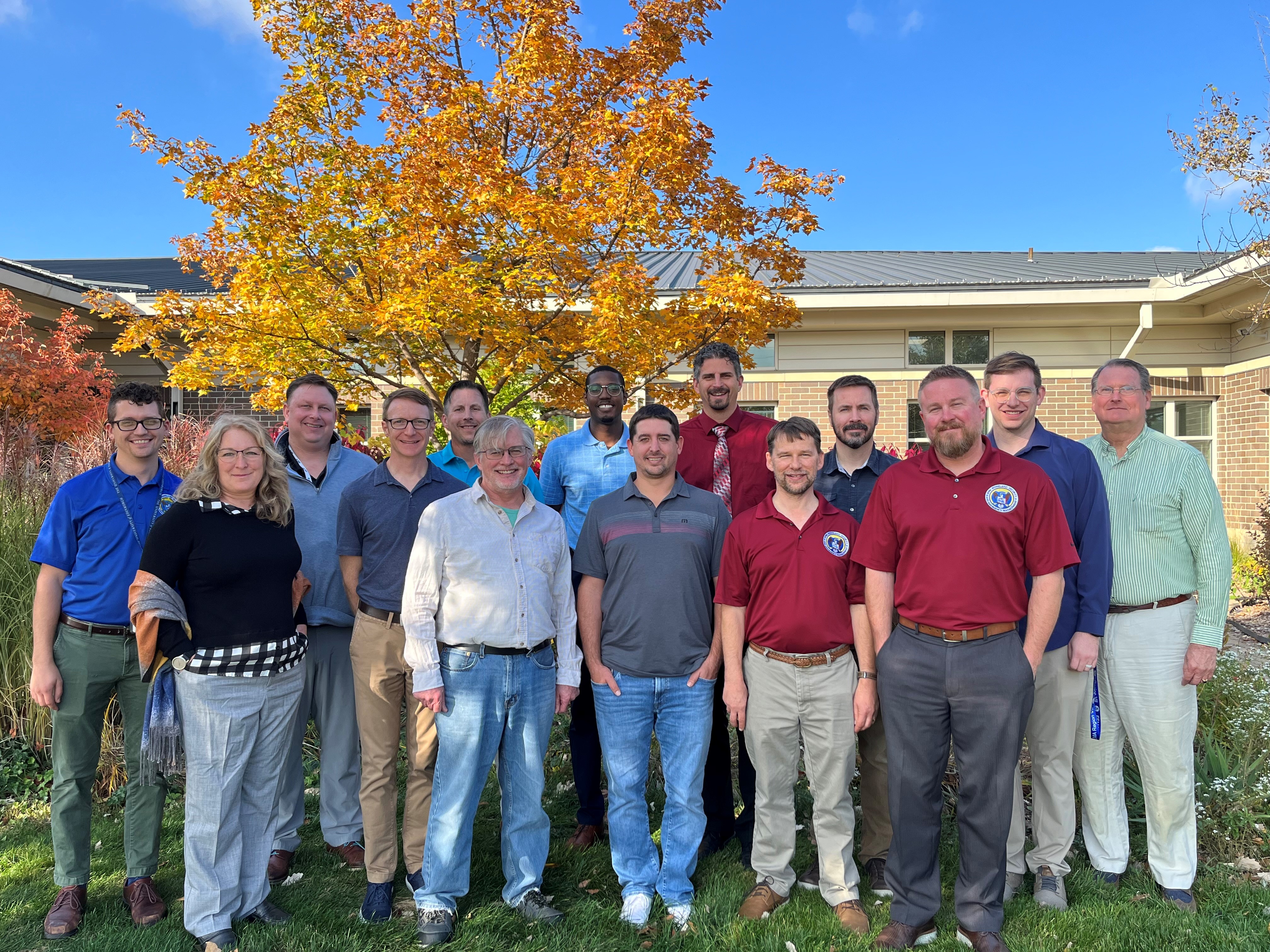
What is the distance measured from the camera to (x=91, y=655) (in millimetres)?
3604

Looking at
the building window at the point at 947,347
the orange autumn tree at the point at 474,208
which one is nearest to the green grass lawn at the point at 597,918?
the orange autumn tree at the point at 474,208

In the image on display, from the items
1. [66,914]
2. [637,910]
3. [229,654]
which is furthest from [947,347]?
[66,914]

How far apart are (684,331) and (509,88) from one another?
2.49 meters

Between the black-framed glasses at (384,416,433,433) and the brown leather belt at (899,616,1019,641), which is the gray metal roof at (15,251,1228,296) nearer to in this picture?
the black-framed glasses at (384,416,433,433)

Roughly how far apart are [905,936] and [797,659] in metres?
1.23

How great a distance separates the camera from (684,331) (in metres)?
6.20

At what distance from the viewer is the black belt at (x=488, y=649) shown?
11.5 ft

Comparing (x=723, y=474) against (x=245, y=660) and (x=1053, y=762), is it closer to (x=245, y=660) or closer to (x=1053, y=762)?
(x=1053, y=762)

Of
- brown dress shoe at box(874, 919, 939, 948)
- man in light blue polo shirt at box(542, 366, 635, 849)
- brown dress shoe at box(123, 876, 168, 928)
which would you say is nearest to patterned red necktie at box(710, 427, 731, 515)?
man in light blue polo shirt at box(542, 366, 635, 849)

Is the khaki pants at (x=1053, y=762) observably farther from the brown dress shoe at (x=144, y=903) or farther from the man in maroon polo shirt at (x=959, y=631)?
the brown dress shoe at (x=144, y=903)

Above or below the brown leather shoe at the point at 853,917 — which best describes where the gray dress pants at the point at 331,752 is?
above

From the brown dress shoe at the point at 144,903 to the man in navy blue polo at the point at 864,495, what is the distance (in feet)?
9.93

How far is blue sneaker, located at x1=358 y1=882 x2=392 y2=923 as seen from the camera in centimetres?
362

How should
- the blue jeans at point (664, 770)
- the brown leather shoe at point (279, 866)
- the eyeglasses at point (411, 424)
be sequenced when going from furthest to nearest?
1. the brown leather shoe at point (279, 866)
2. the eyeglasses at point (411, 424)
3. the blue jeans at point (664, 770)
